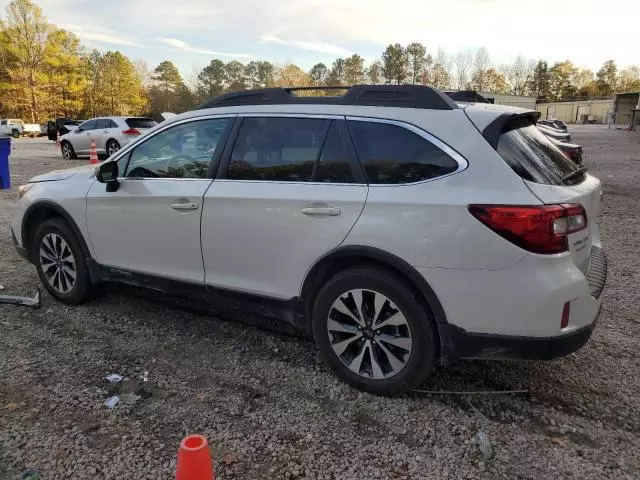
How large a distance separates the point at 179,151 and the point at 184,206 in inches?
19.7

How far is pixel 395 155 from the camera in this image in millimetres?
2943

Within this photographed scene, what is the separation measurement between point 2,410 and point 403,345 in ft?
7.70

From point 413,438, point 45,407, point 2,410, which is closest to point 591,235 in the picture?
point 413,438

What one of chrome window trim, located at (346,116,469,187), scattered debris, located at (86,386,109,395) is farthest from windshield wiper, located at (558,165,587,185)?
scattered debris, located at (86,386,109,395)

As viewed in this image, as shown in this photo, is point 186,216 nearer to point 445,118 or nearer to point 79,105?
point 445,118

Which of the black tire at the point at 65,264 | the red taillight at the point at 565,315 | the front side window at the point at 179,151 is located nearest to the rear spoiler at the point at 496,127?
the red taillight at the point at 565,315

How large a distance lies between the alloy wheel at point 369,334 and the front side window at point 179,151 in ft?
4.68

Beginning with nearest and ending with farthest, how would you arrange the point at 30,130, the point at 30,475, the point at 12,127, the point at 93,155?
the point at 30,475
the point at 93,155
the point at 12,127
the point at 30,130

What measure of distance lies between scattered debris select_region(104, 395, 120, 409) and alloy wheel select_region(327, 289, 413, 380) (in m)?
1.34

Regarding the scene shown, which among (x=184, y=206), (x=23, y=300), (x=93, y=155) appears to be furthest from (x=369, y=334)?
(x=93, y=155)

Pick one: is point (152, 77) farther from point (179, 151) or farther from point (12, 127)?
point (179, 151)

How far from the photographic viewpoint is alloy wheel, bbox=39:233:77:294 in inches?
176

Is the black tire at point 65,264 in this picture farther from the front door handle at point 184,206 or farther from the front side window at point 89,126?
the front side window at point 89,126

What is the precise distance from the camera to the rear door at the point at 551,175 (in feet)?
8.73
